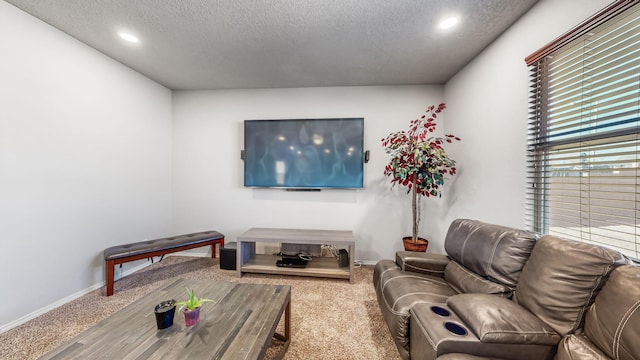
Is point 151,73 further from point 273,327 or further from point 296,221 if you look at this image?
point 273,327

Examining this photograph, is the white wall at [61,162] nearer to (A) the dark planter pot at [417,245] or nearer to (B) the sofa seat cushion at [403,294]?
(B) the sofa seat cushion at [403,294]

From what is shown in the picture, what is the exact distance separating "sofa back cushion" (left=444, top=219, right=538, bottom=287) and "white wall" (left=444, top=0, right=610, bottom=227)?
46cm

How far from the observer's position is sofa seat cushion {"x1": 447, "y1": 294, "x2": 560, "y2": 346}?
1.02 meters

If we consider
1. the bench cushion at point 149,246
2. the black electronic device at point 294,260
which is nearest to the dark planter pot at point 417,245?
the black electronic device at point 294,260

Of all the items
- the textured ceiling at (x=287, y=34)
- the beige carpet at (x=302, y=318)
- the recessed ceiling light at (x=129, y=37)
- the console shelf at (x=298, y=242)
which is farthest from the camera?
the console shelf at (x=298, y=242)

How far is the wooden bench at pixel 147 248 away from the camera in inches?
87.8

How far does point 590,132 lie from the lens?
1332 millimetres

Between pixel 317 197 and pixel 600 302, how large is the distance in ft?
8.51

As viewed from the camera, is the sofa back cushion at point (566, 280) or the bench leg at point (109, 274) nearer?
the sofa back cushion at point (566, 280)

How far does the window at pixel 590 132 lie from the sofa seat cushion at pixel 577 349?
24.5 inches

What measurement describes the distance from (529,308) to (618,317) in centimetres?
36

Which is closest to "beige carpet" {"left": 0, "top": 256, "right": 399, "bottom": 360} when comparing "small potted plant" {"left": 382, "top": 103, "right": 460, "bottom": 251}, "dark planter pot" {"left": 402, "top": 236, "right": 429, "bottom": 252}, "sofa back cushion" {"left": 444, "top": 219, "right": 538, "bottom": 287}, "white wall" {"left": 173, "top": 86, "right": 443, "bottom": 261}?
"dark planter pot" {"left": 402, "top": 236, "right": 429, "bottom": 252}

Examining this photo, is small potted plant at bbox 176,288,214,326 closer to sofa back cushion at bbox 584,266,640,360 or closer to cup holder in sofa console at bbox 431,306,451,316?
cup holder in sofa console at bbox 431,306,451,316

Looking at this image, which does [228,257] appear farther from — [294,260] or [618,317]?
[618,317]
